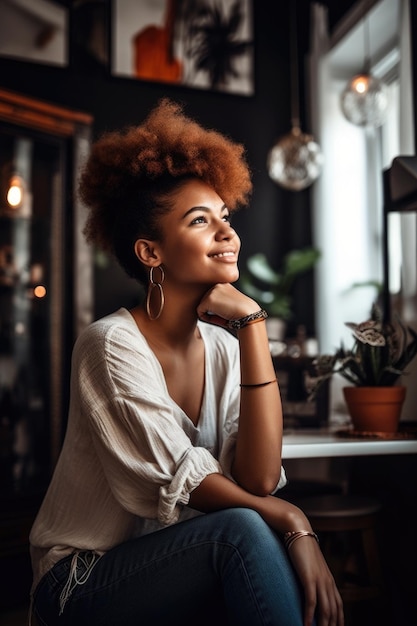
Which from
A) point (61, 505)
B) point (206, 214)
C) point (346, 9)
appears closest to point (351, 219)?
point (346, 9)

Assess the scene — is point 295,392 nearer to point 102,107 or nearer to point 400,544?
point 400,544

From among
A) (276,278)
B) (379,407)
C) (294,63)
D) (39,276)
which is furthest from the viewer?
(294,63)

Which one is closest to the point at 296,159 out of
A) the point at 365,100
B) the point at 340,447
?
the point at 365,100

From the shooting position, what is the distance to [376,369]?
182 centimetres

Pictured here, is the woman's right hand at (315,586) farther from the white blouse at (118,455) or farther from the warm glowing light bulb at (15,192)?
the warm glowing light bulb at (15,192)

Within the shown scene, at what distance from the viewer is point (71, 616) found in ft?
4.28

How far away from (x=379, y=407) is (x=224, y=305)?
0.57m

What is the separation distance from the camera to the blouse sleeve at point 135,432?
1303 mm

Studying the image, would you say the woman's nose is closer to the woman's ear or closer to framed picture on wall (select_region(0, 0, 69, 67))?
the woman's ear

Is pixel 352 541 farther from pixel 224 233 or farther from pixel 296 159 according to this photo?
pixel 296 159

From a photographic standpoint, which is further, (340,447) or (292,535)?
(340,447)

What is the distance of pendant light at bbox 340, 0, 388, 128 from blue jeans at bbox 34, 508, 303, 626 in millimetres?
Answer: 2679

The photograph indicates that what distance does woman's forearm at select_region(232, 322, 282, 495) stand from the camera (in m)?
1.37

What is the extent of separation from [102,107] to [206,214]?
290cm
